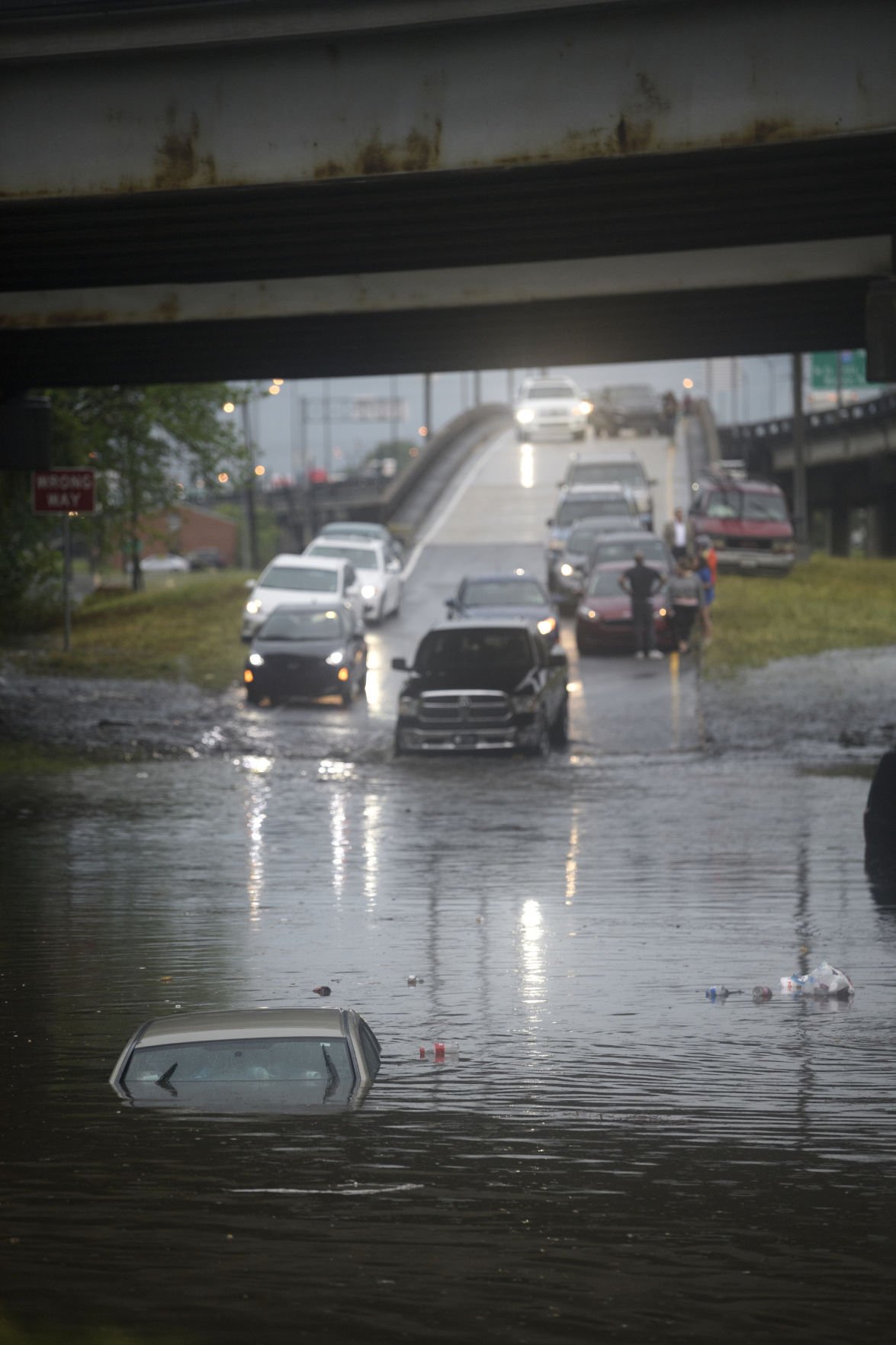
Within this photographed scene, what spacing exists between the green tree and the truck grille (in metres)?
17.2

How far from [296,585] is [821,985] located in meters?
24.3

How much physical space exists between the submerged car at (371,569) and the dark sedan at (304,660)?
24.9 ft

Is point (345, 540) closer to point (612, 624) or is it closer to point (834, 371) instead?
point (612, 624)

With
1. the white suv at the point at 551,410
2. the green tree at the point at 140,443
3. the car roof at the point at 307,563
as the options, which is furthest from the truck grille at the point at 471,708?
the white suv at the point at 551,410

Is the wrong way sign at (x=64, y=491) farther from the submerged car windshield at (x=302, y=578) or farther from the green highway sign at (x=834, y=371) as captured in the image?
the green highway sign at (x=834, y=371)

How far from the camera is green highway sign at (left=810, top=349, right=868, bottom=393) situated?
80.9 meters

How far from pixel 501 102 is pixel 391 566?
2574 centimetres

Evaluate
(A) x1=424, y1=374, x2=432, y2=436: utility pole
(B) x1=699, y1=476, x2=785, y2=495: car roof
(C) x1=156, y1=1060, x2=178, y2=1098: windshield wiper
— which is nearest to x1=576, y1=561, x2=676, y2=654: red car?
(B) x1=699, y1=476, x2=785, y2=495: car roof

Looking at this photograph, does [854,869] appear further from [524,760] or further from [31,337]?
[31,337]

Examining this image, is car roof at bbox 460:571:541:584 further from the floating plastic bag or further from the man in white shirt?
the floating plastic bag

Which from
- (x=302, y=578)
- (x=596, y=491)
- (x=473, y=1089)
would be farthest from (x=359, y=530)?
(x=473, y=1089)

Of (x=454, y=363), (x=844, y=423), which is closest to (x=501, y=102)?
(x=454, y=363)

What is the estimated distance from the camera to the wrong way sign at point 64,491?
31516 mm

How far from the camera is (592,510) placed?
1764 inches
